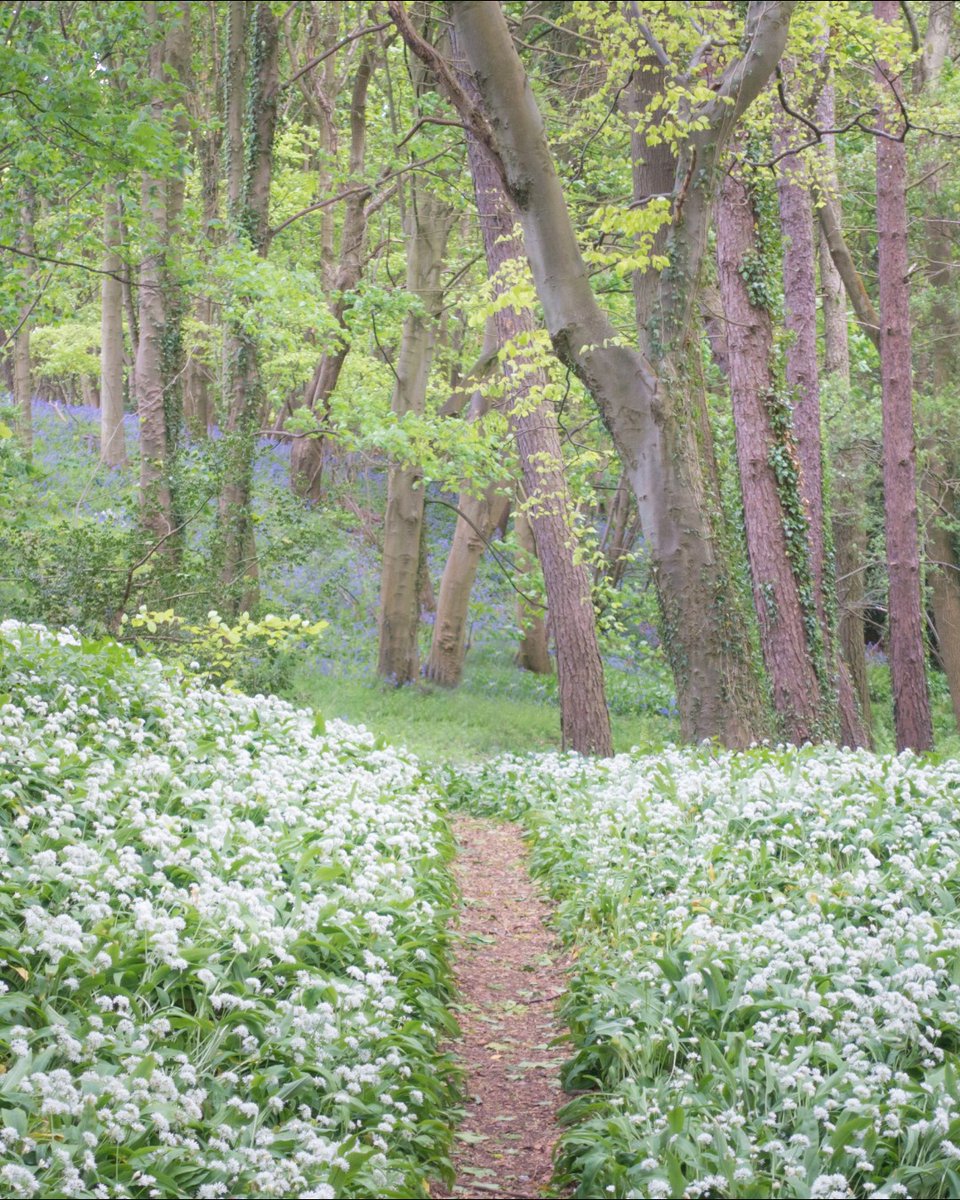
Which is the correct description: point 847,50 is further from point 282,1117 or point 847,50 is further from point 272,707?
point 282,1117

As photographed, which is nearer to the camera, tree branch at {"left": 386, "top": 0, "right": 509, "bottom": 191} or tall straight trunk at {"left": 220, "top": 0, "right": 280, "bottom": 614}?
tree branch at {"left": 386, "top": 0, "right": 509, "bottom": 191}

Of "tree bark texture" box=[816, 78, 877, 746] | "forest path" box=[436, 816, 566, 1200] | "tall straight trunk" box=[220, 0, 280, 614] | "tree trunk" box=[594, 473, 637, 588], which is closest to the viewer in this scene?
"forest path" box=[436, 816, 566, 1200]

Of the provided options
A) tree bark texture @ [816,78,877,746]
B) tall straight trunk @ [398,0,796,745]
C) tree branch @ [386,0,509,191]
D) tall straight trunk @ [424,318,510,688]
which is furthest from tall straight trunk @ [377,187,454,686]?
tree branch @ [386,0,509,191]

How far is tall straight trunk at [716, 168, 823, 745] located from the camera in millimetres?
12055

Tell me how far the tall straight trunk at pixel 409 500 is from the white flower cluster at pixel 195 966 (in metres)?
10.6

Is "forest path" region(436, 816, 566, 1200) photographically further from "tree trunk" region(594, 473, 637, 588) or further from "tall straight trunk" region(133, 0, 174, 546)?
"tree trunk" region(594, 473, 637, 588)

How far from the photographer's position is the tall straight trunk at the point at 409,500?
18078mm

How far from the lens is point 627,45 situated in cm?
966

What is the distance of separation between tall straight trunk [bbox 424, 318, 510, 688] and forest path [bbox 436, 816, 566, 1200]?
404 inches

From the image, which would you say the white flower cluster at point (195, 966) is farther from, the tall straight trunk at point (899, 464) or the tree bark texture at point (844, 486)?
the tree bark texture at point (844, 486)

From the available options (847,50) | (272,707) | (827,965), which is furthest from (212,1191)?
(847,50)

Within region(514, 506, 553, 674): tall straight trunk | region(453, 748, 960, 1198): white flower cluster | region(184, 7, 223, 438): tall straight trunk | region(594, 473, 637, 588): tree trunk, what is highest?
region(184, 7, 223, 438): tall straight trunk

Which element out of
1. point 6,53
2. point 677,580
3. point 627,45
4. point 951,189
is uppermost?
point 951,189

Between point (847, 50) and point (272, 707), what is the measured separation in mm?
8776
